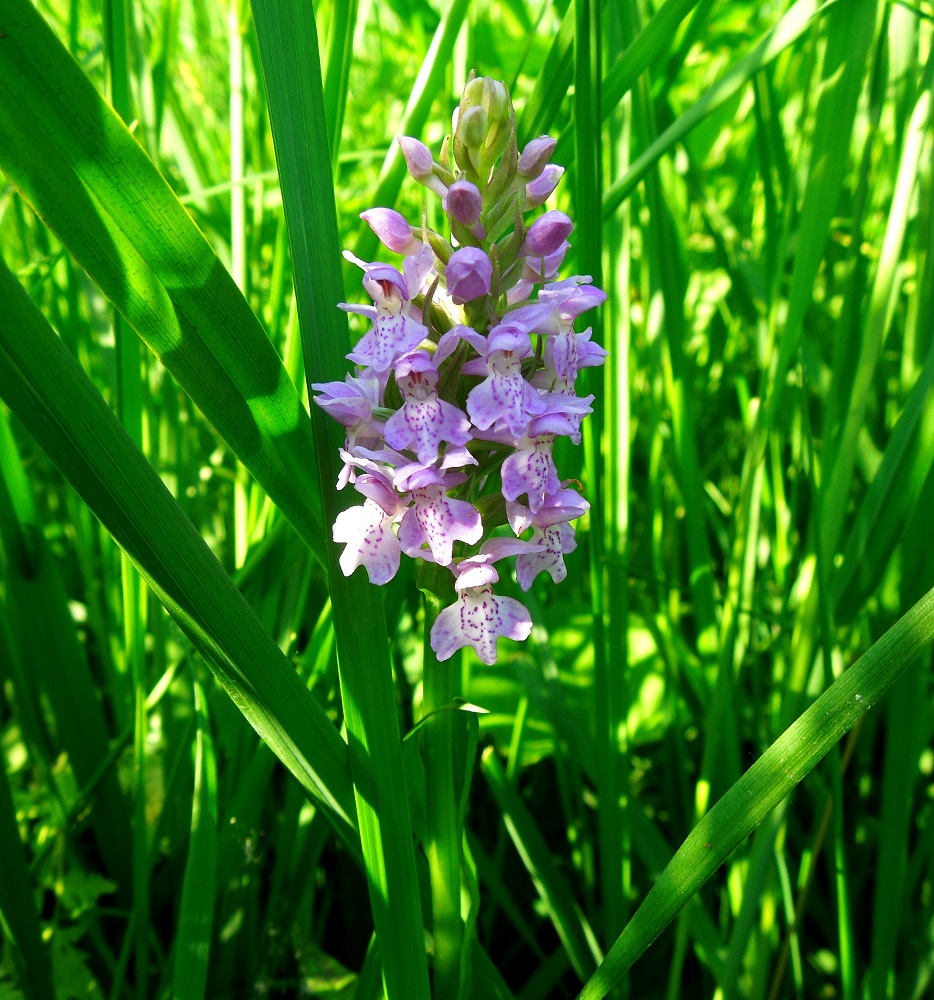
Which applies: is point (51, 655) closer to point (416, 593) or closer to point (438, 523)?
point (416, 593)

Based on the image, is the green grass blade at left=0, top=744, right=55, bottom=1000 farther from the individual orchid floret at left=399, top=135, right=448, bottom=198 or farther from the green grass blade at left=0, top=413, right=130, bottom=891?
the individual orchid floret at left=399, top=135, right=448, bottom=198

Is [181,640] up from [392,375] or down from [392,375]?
down

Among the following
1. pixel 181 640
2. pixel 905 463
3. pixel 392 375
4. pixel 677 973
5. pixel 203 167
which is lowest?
pixel 677 973

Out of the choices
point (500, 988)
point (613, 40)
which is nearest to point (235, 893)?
point (500, 988)

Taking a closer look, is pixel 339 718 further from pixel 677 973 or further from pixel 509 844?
pixel 677 973

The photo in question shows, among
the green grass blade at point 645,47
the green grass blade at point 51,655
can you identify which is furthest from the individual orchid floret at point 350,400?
the green grass blade at point 51,655

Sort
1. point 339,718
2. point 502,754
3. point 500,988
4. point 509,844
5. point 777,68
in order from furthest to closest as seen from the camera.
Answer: point 777,68, point 502,754, point 509,844, point 339,718, point 500,988

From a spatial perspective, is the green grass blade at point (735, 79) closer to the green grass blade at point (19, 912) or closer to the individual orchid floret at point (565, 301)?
the individual orchid floret at point (565, 301)
